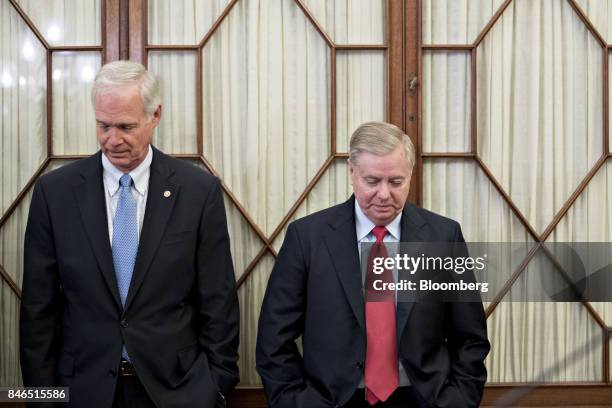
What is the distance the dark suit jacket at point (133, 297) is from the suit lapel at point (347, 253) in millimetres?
377

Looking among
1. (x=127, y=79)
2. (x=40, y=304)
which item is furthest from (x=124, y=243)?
(x=127, y=79)

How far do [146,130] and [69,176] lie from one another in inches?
12.2

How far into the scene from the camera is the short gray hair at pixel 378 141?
2.40m

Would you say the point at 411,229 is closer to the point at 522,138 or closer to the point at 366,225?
the point at 366,225

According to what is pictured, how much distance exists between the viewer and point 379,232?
2.51 metres

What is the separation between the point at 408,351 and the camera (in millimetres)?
2387

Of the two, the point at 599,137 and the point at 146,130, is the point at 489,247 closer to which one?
the point at 599,137

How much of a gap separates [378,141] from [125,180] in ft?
2.81

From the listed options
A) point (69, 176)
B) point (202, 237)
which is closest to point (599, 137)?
point (202, 237)

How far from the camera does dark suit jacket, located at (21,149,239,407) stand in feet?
7.86

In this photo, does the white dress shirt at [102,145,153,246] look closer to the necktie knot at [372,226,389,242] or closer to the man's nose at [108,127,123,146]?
the man's nose at [108,127,123,146]

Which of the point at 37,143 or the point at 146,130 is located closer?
the point at 146,130

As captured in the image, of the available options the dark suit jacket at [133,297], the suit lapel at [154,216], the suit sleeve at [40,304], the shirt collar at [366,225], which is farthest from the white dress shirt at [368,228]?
the suit sleeve at [40,304]

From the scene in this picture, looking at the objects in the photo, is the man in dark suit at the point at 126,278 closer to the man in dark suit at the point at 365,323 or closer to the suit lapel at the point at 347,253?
the man in dark suit at the point at 365,323
